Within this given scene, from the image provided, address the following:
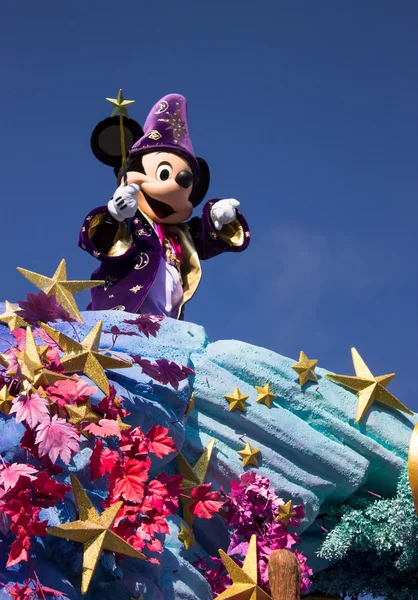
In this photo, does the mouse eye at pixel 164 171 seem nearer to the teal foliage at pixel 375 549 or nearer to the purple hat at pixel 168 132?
the purple hat at pixel 168 132

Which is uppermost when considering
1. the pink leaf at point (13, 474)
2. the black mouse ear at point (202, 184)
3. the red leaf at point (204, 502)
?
the black mouse ear at point (202, 184)

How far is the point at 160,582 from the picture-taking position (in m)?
4.18

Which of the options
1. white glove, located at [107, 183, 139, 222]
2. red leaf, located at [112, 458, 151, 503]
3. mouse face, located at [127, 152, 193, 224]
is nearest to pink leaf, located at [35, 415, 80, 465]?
red leaf, located at [112, 458, 151, 503]

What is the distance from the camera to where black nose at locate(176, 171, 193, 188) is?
6.30 meters

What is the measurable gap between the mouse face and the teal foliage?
2653 mm

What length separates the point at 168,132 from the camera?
657cm

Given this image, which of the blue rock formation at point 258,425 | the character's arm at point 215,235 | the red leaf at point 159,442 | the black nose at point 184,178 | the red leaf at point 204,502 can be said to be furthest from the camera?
the character's arm at point 215,235

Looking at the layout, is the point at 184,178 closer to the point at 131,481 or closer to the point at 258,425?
the point at 258,425

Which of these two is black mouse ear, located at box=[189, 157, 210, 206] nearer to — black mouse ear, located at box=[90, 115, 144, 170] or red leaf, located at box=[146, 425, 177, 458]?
black mouse ear, located at box=[90, 115, 144, 170]

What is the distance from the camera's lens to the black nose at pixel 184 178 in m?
6.30

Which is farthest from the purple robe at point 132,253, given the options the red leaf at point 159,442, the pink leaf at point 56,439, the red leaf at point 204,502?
the pink leaf at point 56,439

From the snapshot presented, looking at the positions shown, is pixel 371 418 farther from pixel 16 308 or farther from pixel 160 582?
pixel 16 308

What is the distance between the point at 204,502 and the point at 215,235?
9.28 ft

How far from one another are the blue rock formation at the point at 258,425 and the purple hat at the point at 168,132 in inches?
72.0
